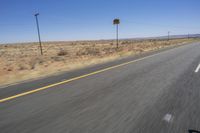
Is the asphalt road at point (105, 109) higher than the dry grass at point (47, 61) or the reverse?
higher

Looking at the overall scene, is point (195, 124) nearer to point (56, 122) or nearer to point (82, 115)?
point (82, 115)

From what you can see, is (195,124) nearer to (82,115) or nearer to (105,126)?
(105,126)

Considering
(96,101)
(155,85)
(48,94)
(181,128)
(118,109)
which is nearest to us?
(181,128)

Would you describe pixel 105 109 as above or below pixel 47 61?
above

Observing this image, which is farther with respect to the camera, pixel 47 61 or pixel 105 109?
pixel 47 61

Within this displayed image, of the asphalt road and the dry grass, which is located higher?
the asphalt road

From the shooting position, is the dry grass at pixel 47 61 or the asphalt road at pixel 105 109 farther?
the dry grass at pixel 47 61

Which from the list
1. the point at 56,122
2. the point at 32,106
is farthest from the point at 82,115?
the point at 32,106

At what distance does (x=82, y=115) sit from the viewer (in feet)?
11.7

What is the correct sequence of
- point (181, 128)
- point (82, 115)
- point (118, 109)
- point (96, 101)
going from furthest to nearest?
point (96, 101) → point (118, 109) → point (82, 115) → point (181, 128)

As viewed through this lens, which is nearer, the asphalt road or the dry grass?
the asphalt road

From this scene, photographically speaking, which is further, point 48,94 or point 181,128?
point 48,94

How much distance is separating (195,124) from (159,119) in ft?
2.24

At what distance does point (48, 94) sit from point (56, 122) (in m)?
2.01
